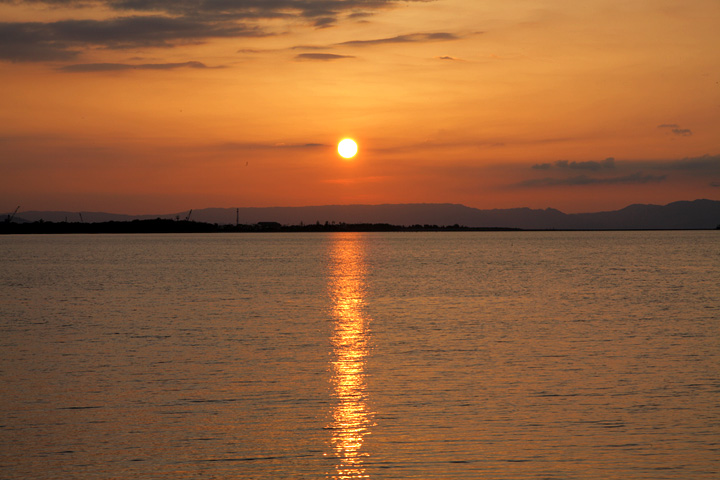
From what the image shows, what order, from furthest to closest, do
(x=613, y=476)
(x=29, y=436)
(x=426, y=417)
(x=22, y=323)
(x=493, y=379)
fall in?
(x=22, y=323)
(x=493, y=379)
(x=426, y=417)
(x=29, y=436)
(x=613, y=476)

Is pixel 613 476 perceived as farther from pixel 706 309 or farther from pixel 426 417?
pixel 706 309

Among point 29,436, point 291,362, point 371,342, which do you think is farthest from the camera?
point 371,342

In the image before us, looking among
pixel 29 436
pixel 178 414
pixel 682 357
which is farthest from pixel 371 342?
pixel 29 436

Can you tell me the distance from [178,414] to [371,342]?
1466 cm

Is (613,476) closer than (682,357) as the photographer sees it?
Yes

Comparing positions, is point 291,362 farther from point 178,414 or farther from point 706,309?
point 706,309

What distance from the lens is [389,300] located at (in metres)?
57.5

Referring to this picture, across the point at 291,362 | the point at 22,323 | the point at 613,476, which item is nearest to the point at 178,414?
the point at 291,362

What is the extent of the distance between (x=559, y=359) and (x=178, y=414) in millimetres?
14865

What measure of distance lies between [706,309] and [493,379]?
29001 mm

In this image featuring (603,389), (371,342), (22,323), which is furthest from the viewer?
(22,323)

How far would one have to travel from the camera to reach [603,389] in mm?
23422

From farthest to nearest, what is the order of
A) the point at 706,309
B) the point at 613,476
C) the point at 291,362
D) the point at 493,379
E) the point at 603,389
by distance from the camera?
the point at 706,309 → the point at 291,362 → the point at 493,379 → the point at 603,389 → the point at 613,476

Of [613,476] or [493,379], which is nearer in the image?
[613,476]
